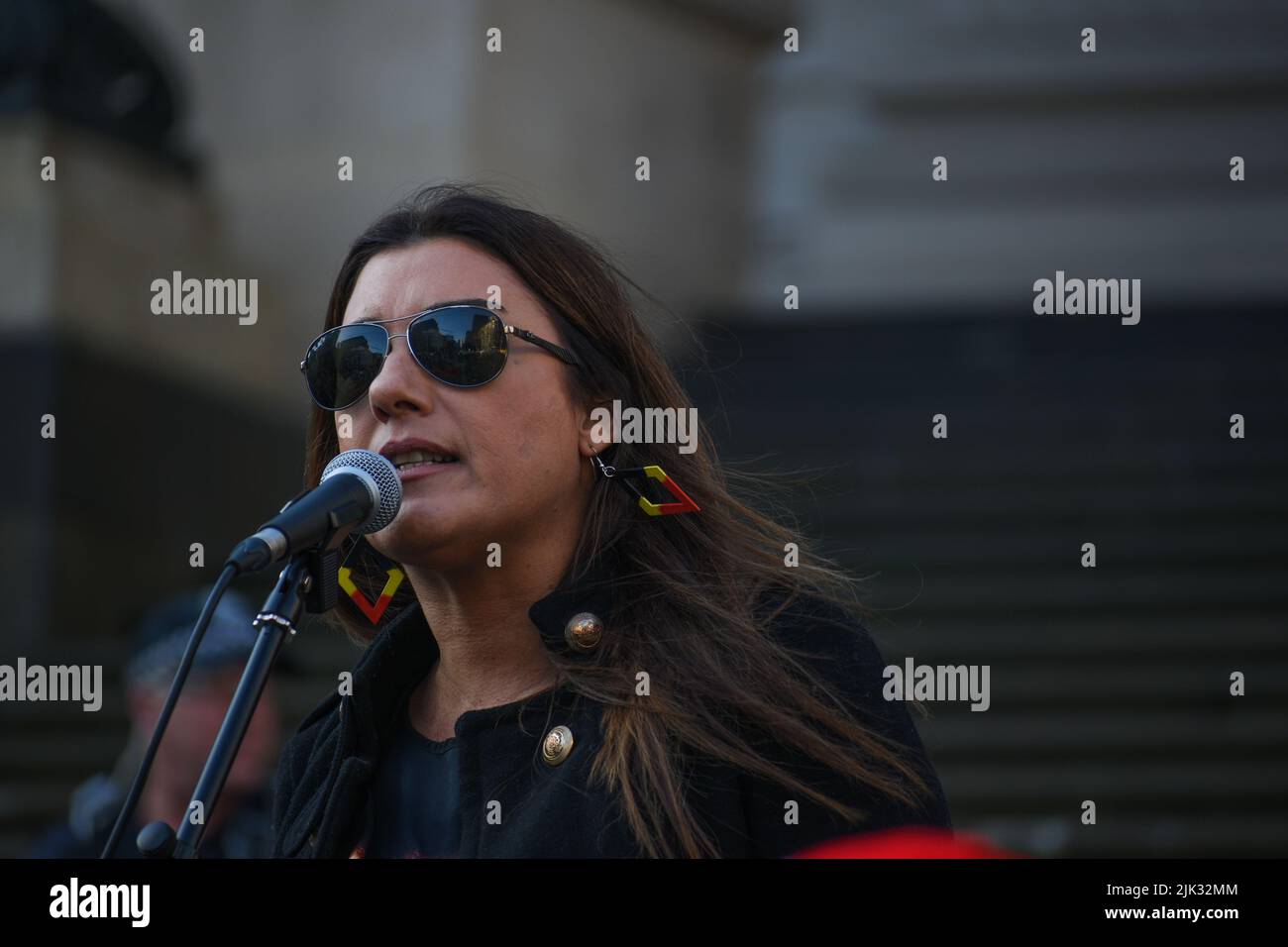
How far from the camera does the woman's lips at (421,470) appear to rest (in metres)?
2.97

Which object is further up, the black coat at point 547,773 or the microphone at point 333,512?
the microphone at point 333,512

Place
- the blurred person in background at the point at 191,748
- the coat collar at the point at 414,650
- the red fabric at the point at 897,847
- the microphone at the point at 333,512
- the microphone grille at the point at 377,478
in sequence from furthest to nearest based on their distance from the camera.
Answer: the blurred person in background at the point at 191,748 → the coat collar at the point at 414,650 → the microphone grille at the point at 377,478 → the red fabric at the point at 897,847 → the microphone at the point at 333,512

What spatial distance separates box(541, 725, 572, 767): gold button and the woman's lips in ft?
1.59

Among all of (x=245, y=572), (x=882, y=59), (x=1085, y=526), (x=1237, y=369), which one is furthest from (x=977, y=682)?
(x=245, y=572)

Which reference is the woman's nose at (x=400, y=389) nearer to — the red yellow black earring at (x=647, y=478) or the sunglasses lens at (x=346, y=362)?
the sunglasses lens at (x=346, y=362)

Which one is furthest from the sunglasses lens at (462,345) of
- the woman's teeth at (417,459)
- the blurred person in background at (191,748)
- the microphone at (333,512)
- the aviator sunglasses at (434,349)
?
the blurred person in background at (191,748)

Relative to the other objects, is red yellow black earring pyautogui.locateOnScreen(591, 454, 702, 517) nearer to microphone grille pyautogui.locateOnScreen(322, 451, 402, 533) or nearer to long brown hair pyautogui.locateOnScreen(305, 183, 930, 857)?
long brown hair pyautogui.locateOnScreen(305, 183, 930, 857)

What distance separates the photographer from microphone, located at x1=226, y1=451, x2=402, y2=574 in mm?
2438

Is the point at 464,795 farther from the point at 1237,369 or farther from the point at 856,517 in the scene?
the point at 1237,369

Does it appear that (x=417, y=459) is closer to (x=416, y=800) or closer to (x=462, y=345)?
(x=462, y=345)

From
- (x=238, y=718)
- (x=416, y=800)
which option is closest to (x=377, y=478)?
(x=238, y=718)

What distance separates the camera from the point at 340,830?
3031 mm

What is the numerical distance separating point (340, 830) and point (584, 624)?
1.86 feet

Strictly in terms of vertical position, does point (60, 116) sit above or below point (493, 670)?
above
